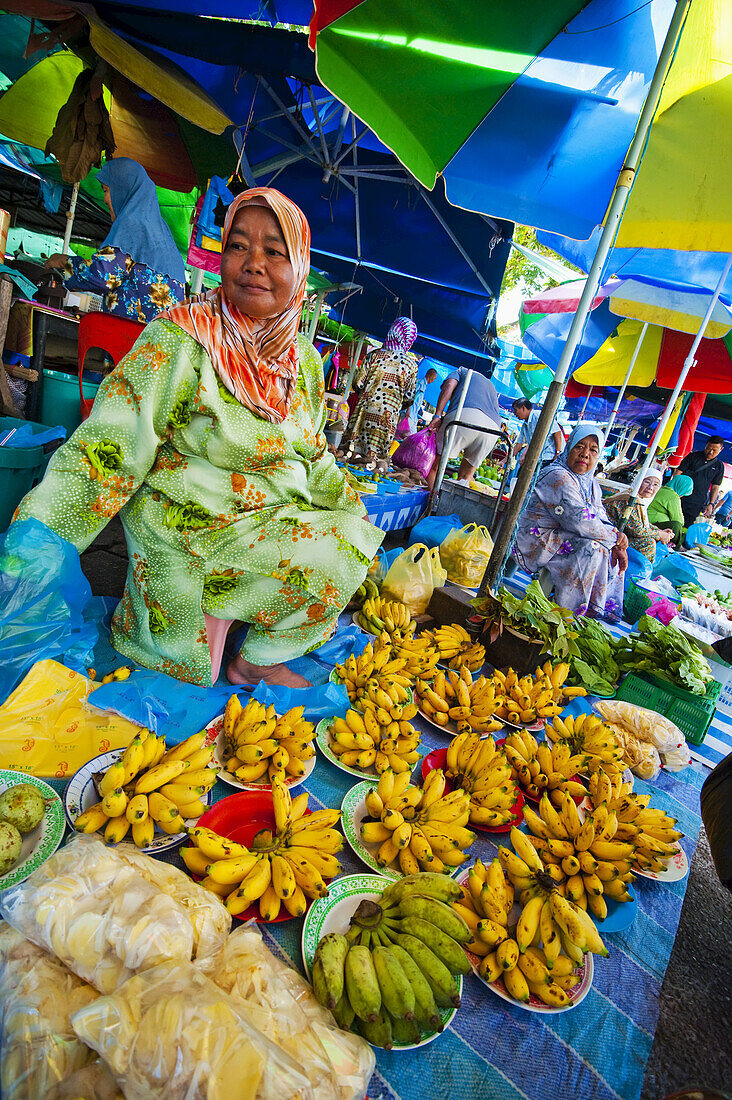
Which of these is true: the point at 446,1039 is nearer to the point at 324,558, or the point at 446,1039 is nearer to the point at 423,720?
the point at 423,720

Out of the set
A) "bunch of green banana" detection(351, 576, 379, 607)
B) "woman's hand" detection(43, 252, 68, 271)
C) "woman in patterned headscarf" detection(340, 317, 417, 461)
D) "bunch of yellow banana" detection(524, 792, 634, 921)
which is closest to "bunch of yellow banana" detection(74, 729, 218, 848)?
"bunch of yellow banana" detection(524, 792, 634, 921)

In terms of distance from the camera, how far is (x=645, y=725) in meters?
2.85

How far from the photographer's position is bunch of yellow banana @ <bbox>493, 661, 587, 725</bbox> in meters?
2.69

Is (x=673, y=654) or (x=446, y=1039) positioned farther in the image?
(x=673, y=654)

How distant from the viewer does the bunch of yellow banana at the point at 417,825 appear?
1544 millimetres

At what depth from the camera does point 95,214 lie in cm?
1116

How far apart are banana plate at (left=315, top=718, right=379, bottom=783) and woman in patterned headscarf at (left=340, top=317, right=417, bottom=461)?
3.66 meters

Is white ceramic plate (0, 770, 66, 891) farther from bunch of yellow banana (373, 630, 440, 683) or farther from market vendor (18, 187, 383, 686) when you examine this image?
bunch of yellow banana (373, 630, 440, 683)

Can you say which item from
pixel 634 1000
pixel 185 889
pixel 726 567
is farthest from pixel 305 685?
pixel 726 567

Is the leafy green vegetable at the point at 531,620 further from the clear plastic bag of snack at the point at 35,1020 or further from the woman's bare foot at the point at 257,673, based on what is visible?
the clear plastic bag of snack at the point at 35,1020

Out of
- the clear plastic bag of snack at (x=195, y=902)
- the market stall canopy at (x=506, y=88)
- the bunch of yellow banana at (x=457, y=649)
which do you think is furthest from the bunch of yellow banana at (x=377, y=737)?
the market stall canopy at (x=506, y=88)

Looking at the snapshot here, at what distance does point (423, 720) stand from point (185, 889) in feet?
5.36

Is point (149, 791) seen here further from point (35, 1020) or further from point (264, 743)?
point (35, 1020)

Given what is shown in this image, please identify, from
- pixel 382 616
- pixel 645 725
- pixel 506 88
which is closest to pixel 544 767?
pixel 645 725
